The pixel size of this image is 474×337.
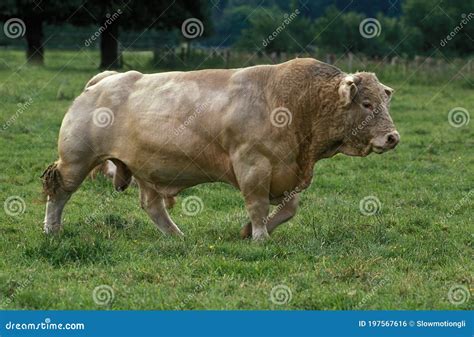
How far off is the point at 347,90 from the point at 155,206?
256 centimetres

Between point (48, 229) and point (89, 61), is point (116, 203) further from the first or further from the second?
point (89, 61)

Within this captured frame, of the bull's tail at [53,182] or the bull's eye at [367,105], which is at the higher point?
the bull's eye at [367,105]

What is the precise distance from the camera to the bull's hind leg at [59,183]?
10.2 metres

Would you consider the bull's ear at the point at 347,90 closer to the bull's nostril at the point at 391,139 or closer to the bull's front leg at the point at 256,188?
the bull's nostril at the point at 391,139

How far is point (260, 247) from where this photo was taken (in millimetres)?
8938

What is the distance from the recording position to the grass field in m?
7.52

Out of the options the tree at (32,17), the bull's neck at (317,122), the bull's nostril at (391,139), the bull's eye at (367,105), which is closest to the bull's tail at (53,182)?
the bull's neck at (317,122)

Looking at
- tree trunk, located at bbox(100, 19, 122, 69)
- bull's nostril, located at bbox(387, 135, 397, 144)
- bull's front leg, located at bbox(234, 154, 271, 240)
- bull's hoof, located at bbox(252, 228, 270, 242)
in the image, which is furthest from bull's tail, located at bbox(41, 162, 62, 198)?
tree trunk, located at bbox(100, 19, 122, 69)

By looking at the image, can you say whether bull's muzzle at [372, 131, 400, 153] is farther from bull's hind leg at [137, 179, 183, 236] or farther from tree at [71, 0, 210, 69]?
tree at [71, 0, 210, 69]

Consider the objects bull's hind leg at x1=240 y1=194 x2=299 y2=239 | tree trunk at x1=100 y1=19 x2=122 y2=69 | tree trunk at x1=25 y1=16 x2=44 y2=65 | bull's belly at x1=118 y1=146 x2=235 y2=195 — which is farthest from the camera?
tree trunk at x1=25 y1=16 x2=44 y2=65

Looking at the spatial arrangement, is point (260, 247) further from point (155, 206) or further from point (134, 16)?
point (134, 16)

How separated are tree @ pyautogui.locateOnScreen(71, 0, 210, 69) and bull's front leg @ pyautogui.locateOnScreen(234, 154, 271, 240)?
98.4ft

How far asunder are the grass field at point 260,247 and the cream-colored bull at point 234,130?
56 cm

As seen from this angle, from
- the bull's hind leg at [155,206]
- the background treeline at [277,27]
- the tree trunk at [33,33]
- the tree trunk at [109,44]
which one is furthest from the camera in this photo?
the tree trunk at [33,33]
